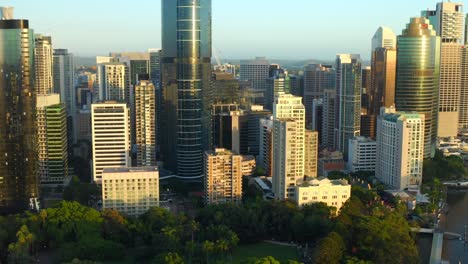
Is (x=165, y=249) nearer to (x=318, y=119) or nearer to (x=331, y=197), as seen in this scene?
(x=331, y=197)

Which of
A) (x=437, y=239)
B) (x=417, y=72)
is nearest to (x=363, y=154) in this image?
(x=417, y=72)

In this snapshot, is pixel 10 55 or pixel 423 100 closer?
pixel 10 55

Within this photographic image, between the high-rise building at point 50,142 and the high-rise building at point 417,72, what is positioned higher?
the high-rise building at point 417,72

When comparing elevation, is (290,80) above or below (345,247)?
above

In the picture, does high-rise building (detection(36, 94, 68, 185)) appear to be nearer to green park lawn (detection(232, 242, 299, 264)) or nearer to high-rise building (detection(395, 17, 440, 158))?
green park lawn (detection(232, 242, 299, 264))

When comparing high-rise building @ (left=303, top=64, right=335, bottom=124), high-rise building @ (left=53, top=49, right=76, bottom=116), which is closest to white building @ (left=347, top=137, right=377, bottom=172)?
high-rise building @ (left=303, top=64, right=335, bottom=124)

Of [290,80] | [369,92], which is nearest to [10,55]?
[369,92]

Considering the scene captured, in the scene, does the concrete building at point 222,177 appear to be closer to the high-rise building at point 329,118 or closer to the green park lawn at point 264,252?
the green park lawn at point 264,252

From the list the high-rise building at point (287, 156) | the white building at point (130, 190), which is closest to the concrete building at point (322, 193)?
the high-rise building at point (287, 156)
